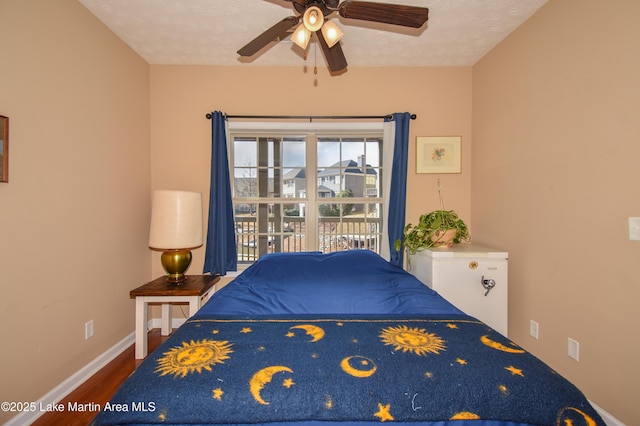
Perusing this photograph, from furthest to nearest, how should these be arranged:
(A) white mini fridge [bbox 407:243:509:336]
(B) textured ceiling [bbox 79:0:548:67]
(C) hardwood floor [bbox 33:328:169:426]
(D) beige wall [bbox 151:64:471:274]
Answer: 1. (D) beige wall [bbox 151:64:471:274]
2. (A) white mini fridge [bbox 407:243:509:336]
3. (B) textured ceiling [bbox 79:0:548:67]
4. (C) hardwood floor [bbox 33:328:169:426]

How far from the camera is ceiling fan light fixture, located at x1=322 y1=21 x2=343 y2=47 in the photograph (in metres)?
1.43

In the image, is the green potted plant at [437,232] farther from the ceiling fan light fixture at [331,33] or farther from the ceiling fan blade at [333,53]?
the ceiling fan light fixture at [331,33]

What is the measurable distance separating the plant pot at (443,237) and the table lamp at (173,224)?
206 centimetres

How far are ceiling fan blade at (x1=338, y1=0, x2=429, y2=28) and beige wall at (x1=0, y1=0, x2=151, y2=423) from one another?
6.06 ft

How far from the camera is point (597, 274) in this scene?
1611mm

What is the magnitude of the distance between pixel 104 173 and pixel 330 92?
2121mm

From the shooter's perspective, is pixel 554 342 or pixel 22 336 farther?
pixel 554 342

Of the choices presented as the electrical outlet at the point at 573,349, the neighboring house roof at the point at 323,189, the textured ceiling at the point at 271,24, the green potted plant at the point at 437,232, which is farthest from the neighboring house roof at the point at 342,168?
the electrical outlet at the point at 573,349

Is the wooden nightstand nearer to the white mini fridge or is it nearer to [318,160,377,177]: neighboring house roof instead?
[318,160,377,177]: neighboring house roof

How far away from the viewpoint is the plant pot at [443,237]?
232 centimetres

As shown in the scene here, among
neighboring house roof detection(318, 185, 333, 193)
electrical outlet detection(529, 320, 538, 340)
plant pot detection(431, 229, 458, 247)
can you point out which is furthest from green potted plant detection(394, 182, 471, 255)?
neighboring house roof detection(318, 185, 333, 193)

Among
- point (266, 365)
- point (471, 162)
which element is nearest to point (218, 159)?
point (266, 365)

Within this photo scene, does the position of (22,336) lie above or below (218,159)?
below

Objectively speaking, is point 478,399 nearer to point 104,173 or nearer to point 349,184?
point 349,184
